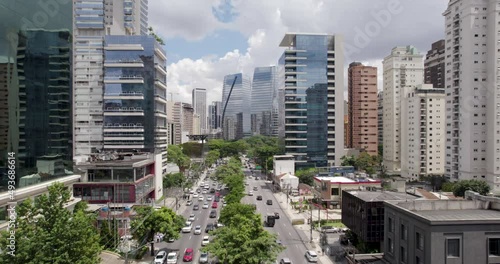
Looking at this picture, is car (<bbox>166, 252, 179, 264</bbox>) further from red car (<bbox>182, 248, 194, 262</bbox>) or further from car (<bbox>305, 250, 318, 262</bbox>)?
car (<bbox>305, 250, 318, 262</bbox>)

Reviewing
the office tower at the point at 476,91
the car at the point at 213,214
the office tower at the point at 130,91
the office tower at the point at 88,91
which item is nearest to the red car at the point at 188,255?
the car at the point at 213,214

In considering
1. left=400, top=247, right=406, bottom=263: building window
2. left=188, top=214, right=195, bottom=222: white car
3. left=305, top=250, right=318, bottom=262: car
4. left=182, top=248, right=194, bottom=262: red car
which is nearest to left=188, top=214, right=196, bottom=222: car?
left=188, top=214, right=195, bottom=222: white car

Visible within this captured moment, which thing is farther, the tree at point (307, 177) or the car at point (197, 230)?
the tree at point (307, 177)

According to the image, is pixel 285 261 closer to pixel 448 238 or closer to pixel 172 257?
pixel 172 257

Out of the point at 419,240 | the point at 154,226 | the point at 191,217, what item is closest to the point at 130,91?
the point at 191,217

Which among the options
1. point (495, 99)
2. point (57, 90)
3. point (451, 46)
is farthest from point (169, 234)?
point (451, 46)

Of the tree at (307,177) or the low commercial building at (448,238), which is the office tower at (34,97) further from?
the tree at (307,177)

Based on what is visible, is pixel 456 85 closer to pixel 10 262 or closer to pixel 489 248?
pixel 489 248
